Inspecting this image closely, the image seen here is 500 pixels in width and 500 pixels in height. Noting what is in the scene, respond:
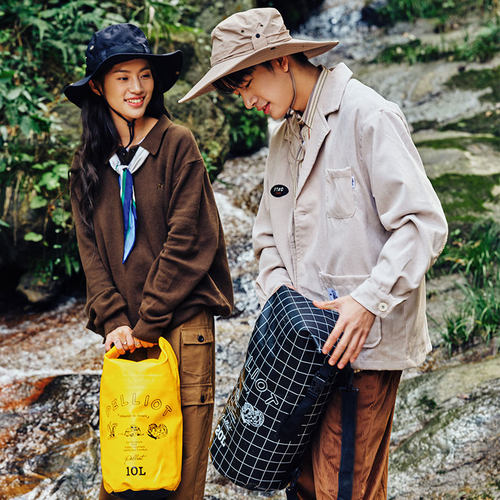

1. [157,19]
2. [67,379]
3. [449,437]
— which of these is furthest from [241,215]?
[449,437]

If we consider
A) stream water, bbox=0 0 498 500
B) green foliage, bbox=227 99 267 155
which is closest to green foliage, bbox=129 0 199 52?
green foliage, bbox=227 99 267 155

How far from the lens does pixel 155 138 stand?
8.18 feet

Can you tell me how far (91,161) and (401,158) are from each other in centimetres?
128

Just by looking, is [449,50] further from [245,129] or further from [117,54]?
[117,54]

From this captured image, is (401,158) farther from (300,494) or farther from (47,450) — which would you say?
(47,450)

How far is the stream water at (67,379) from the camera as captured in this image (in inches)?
137

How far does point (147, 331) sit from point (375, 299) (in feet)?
3.15

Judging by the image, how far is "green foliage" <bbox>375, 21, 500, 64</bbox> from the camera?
992cm

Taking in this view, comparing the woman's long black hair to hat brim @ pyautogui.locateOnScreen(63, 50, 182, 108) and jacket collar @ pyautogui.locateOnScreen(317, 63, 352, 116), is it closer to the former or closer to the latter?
hat brim @ pyautogui.locateOnScreen(63, 50, 182, 108)

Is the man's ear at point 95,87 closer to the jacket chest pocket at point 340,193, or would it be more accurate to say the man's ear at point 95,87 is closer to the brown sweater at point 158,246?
the brown sweater at point 158,246

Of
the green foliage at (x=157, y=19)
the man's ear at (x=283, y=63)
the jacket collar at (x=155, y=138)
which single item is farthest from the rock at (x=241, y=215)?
the man's ear at (x=283, y=63)

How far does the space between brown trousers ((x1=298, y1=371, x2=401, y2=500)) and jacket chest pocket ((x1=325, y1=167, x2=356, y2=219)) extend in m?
0.51

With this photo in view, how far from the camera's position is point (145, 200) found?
246 centimetres

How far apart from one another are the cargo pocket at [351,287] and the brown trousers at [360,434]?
0.41 feet
